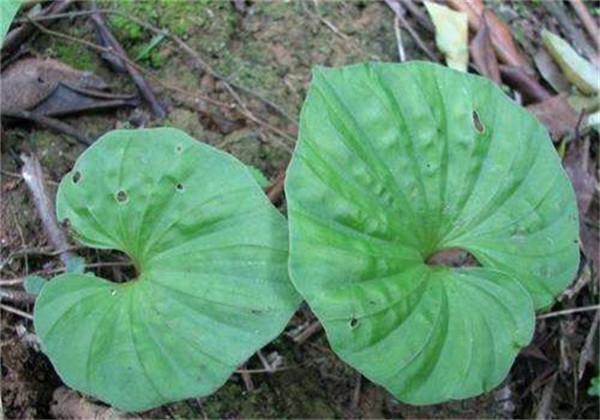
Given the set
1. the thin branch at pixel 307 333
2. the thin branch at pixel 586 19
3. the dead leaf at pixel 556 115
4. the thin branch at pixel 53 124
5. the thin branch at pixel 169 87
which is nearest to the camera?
the thin branch at pixel 307 333

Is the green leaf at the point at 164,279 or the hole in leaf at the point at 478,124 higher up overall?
the hole in leaf at the point at 478,124

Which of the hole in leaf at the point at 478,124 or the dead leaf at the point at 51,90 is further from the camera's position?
the dead leaf at the point at 51,90

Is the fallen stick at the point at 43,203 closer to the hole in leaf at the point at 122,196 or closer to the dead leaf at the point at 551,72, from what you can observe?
the hole in leaf at the point at 122,196

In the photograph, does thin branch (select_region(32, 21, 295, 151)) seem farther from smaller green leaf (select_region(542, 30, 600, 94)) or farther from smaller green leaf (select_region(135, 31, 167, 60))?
smaller green leaf (select_region(542, 30, 600, 94))

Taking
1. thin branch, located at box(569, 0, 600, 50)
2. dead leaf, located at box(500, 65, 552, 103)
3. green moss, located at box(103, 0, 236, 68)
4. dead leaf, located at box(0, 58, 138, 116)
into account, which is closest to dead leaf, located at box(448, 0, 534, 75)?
dead leaf, located at box(500, 65, 552, 103)

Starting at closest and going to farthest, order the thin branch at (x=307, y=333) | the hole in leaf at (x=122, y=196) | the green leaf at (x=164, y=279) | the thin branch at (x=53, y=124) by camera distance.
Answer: the green leaf at (x=164, y=279) < the hole in leaf at (x=122, y=196) < the thin branch at (x=307, y=333) < the thin branch at (x=53, y=124)

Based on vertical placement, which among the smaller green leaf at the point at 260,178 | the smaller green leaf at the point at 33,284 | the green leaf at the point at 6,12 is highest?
the green leaf at the point at 6,12

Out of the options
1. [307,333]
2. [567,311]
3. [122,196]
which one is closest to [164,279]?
[122,196]

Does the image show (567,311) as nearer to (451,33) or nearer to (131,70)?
(451,33)

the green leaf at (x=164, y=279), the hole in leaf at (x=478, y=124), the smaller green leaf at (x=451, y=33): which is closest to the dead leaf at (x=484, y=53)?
the smaller green leaf at (x=451, y=33)
